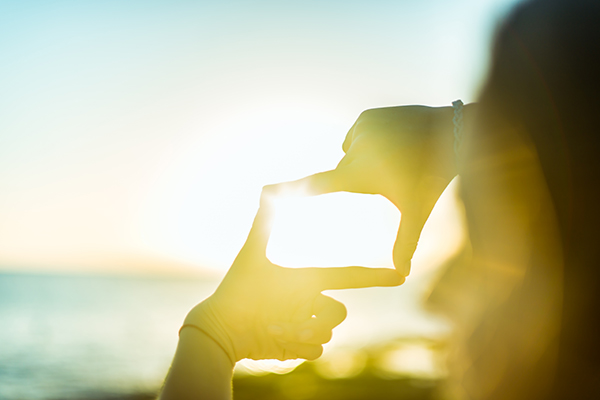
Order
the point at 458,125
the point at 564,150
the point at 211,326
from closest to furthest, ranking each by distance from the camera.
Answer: the point at 564,150, the point at 458,125, the point at 211,326

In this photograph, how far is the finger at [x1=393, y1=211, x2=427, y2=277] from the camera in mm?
1397

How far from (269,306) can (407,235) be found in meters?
0.68

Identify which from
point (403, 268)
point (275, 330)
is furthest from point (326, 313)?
point (403, 268)

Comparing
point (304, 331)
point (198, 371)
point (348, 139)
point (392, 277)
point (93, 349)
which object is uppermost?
point (93, 349)

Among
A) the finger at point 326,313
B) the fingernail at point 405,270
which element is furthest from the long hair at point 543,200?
the finger at point 326,313

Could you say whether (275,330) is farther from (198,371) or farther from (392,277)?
(392,277)

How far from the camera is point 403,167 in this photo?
1.39 meters

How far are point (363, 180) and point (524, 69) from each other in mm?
622

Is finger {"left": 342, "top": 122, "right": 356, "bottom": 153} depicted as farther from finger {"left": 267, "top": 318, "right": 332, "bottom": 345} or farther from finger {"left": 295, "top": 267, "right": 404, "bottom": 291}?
finger {"left": 267, "top": 318, "right": 332, "bottom": 345}

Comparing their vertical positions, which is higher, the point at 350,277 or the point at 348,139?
the point at 348,139

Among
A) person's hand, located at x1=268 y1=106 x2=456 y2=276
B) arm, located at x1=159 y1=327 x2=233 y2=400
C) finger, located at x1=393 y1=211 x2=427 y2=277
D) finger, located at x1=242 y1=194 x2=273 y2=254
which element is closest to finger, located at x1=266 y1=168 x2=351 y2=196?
person's hand, located at x1=268 y1=106 x2=456 y2=276

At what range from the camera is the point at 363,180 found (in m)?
1.42

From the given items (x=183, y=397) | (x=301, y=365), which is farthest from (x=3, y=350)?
(x=183, y=397)

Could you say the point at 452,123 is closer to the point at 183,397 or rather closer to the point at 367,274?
the point at 367,274
